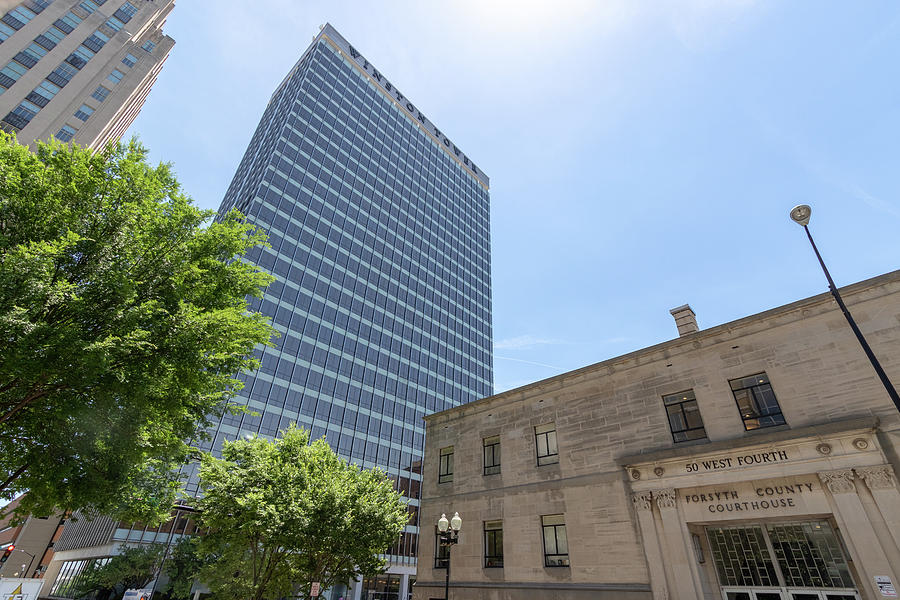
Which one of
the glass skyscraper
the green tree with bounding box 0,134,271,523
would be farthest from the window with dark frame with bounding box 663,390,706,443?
the glass skyscraper

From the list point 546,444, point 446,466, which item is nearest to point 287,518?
point 446,466

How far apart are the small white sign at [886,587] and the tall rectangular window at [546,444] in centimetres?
1052

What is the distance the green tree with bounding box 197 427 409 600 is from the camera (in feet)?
70.1

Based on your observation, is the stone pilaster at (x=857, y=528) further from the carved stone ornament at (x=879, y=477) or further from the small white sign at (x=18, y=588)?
the small white sign at (x=18, y=588)

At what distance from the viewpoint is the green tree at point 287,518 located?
70.1 ft

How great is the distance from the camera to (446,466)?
2419cm

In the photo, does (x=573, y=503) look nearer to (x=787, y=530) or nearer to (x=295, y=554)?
(x=787, y=530)

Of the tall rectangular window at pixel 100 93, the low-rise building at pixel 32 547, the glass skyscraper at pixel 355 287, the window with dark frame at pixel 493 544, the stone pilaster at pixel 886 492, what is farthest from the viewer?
the low-rise building at pixel 32 547

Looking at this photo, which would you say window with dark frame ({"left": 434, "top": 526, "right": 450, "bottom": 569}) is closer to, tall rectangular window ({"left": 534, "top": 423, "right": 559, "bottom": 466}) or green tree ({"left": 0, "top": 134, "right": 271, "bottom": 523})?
tall rectangular window ({"left": 534, "top": 423, "right": 559, "bottom": 466})

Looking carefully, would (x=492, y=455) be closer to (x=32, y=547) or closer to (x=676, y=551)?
(x=676, y=551)

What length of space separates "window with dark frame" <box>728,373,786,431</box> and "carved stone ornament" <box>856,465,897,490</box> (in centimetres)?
249

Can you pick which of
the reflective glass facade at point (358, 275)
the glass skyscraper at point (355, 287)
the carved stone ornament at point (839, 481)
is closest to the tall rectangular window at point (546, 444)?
the carved stone ornament at point (839, 481)

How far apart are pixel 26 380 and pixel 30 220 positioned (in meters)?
4.08

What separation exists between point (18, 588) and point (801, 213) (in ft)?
124
